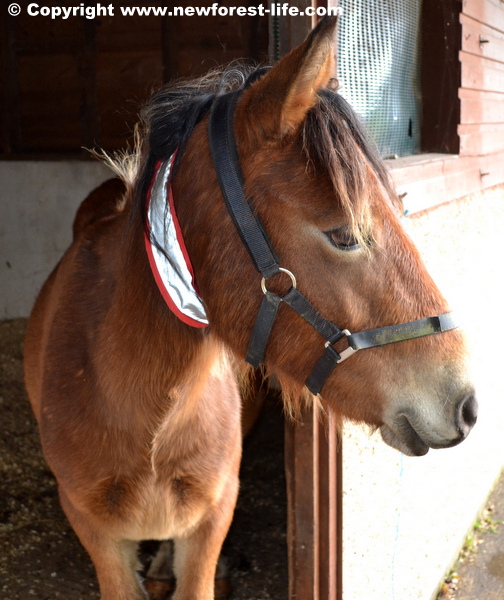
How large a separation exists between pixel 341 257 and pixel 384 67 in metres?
1.62

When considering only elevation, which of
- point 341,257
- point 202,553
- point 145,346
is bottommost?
point 202,553

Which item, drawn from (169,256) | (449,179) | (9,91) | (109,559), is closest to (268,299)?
(169,256)

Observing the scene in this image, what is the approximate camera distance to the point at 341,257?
1.43 metres

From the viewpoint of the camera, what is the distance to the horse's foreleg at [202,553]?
225cm

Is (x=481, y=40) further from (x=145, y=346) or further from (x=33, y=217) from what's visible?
(x=33, y=217)

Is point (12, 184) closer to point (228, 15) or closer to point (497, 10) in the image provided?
point (228, 15)

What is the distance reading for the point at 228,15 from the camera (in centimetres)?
510

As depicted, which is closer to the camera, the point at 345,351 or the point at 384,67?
the point at 345,351

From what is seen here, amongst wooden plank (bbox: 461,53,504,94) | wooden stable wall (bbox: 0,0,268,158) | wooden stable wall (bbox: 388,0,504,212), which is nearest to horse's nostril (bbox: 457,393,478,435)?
wooden stable wall (bbox: 388,0,504,212)

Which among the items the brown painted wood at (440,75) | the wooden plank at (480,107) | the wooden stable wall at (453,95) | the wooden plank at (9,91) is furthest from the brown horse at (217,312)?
the wooden plank at (9,91)

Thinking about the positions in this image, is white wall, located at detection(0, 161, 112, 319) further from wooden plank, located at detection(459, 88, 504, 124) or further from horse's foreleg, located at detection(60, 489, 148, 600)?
horse's foreleg, located at detection(60, 489, 148, 600)

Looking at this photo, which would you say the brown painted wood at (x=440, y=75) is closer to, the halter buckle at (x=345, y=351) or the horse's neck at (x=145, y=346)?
the horse's neck at (x=145, y=346)

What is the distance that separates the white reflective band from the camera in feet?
5.29

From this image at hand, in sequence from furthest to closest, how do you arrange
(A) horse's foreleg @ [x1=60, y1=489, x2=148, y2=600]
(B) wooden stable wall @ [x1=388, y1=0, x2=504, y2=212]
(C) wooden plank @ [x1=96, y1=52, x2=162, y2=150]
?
(C) wooden plank @ [x1=96, y1=52, x2=162, y2=150] < (B) wooden stable wall @ [x1=388, y1=0, x2=504, y2=212] < (A) horse's foreleg @ [x1=60, y1=489, x2=148, y2=600]
